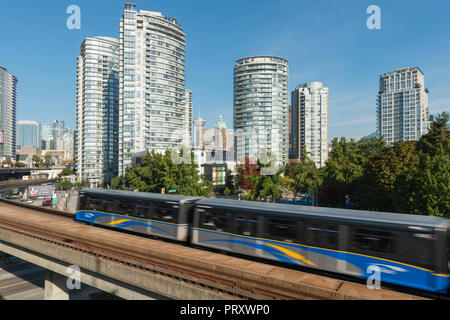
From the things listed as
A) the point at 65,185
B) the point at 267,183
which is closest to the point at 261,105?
the point at 65,185

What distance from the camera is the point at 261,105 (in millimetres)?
143250

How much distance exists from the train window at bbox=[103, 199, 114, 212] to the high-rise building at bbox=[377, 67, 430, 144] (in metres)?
197

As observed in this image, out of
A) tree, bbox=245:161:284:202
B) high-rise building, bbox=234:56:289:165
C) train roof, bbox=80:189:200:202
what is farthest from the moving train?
high-rise building, bbox=234:56:289:165

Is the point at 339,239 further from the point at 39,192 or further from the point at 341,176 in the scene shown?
the point at 39,192

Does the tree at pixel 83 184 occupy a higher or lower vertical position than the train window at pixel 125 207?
lower

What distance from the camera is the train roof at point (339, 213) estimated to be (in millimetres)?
12391

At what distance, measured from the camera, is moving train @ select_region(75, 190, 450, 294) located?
11969mm

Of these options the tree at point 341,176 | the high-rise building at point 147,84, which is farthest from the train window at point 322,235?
the high-rise building at point 147,84

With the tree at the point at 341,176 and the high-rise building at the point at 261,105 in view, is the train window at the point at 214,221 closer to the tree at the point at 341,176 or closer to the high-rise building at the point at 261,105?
the tree at the point at 341,176

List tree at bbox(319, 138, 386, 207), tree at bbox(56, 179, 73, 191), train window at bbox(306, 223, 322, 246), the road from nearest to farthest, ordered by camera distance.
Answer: train window at bbox(306, 223, 322, 246) → the road → tree at bbox(319, 138, 386, 207) → tree at bbox(56, 179, 73, 191)

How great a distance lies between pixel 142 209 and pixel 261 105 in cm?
12716

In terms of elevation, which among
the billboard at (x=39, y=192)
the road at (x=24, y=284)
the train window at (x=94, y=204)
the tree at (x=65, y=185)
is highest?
the train window at (x=94, y=204)

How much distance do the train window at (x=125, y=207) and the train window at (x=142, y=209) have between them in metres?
0.74

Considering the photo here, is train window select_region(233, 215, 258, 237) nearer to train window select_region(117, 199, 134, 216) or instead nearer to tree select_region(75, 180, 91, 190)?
train window select_region(117, 199, 134, 216)
